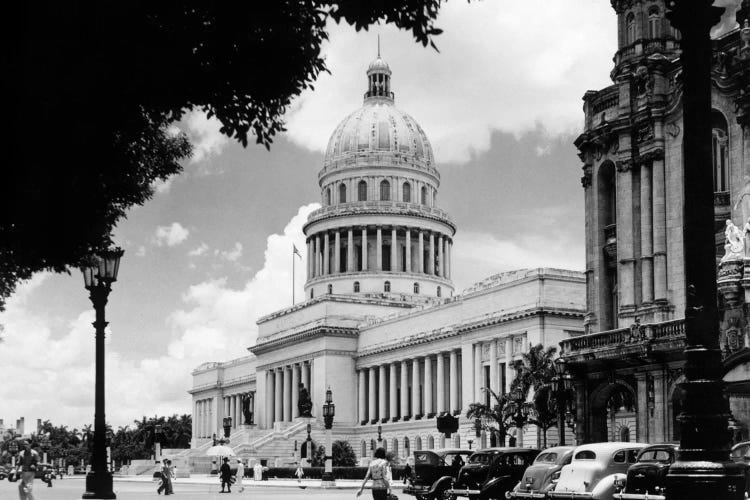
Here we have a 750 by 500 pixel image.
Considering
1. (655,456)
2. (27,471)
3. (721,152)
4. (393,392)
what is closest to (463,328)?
(393,392)

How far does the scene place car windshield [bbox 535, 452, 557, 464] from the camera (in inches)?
1266

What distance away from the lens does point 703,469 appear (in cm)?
1258

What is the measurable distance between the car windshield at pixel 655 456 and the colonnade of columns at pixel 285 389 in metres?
98.9

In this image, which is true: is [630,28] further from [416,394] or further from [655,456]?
[416,394]

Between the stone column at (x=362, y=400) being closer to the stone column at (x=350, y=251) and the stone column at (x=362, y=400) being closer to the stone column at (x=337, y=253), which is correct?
the stone column at (x=350, y=251)

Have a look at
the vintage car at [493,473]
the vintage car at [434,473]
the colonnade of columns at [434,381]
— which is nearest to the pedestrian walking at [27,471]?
the vintage car at [493,473]

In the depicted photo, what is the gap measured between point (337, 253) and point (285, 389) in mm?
17735

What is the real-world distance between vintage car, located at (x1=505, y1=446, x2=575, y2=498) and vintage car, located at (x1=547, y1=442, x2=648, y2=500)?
832 mm

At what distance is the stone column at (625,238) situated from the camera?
60062 millimetres

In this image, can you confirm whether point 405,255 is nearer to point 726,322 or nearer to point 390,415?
point 390,415

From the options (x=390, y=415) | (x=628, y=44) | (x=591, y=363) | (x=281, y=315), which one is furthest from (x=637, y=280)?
(x=281, y=315)

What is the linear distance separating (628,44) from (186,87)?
51672 millimetres

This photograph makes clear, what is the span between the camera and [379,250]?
14238 centimetres

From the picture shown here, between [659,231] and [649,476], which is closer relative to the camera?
[649,476]
